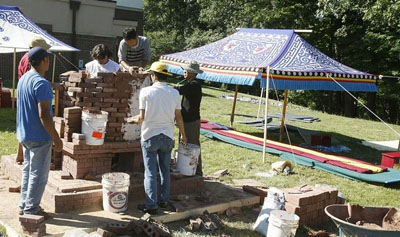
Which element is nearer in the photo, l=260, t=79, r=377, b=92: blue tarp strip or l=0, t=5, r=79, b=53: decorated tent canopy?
l=260, t=79, r=377, b=92: blue tarp strip

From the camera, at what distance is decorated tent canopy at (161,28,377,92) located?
31.4 ft

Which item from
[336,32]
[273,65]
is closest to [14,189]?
[273,65]

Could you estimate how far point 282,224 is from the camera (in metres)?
4.68

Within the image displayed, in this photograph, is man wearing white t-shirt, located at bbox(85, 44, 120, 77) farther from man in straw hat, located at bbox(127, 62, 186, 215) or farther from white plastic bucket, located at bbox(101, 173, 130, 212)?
white plastic bucket, located at bbox(101, 173, 130, 212)

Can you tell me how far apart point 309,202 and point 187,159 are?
1.77 meters

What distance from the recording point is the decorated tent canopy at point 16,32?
10828 mm

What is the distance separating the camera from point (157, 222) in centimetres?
470

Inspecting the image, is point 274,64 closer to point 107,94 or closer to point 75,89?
point 107,94

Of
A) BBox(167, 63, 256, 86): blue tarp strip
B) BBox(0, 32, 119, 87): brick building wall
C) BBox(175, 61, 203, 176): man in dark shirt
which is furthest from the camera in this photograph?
BBox(0, 32, 119, 87): brick building wall

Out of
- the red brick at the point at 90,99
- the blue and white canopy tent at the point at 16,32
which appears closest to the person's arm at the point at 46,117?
the red brick at the point at 90,99

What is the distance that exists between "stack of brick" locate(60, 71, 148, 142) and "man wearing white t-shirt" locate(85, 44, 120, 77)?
308 millimetres

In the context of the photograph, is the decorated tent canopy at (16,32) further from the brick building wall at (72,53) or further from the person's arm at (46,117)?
the brick building wall at (72,53)

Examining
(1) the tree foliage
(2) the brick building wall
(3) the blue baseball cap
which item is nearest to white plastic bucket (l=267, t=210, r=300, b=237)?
(3) the blue baseball cap

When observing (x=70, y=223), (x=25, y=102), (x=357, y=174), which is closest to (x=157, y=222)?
(x=70, y=223)
